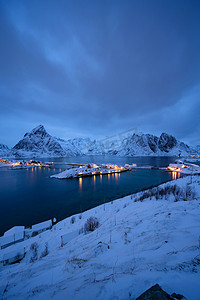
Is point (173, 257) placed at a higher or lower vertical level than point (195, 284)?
lower

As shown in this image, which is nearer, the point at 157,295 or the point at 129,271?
the point at 157,295

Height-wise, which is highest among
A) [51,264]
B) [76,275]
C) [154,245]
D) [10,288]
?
[154,245]

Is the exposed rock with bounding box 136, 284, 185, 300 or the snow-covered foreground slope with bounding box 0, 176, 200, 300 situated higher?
the exposed rock with bounding box 136, 284, 185, 300

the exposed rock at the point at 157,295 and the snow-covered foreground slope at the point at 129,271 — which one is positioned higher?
the exposed rock at the point at 157,295

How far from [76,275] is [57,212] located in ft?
56.1

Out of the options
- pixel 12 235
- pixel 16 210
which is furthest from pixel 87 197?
pixel 12 235

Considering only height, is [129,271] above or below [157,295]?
below

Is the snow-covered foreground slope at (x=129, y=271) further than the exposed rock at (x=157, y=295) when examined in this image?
Yes

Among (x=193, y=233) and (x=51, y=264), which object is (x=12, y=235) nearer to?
(x=51, y=264)

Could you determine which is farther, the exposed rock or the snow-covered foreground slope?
the snow-covered foreground slope

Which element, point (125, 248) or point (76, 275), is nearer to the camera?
point (76, 275)

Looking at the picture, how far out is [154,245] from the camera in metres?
3.37

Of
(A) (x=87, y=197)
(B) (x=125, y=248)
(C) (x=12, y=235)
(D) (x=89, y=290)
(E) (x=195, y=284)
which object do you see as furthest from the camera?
(A) (x=87, y=197)

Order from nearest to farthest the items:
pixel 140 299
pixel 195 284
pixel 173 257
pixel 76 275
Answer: pixel 140 299
pixel 195 284
pixel 173 257
pixel 76 275
